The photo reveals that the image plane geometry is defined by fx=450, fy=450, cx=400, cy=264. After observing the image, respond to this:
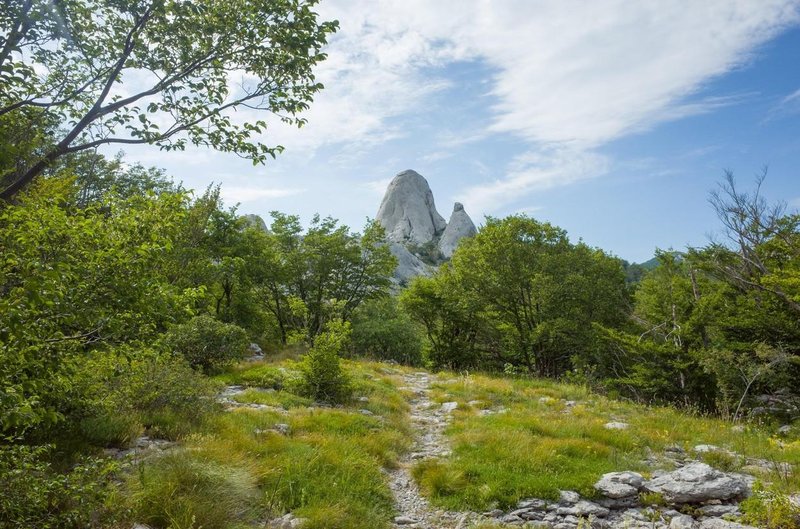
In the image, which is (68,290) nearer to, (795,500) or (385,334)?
(795,500)

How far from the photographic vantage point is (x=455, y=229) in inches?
4171

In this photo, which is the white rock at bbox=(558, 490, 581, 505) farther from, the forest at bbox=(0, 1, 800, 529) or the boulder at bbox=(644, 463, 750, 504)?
the forest at bbox=(0, 1, 800, 529)

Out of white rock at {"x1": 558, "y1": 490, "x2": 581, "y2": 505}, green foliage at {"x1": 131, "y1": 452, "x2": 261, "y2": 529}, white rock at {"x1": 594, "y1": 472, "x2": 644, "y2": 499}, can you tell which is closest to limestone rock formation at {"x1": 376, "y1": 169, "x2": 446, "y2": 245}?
white rock at {"x1": 594, "y1": 472, "x2": 644, "y2": 499}

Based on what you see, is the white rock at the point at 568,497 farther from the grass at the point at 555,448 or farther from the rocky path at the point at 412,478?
the rocky path at the point at 412,478

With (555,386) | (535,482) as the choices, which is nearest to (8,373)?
(535,482)

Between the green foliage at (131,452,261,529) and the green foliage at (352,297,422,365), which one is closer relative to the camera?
the green foliage at (131,452,261,529)

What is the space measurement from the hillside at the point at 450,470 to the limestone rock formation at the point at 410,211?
94.5 metres

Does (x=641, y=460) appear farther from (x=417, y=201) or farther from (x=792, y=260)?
(x=417, y=201)

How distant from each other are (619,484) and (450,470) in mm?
2576

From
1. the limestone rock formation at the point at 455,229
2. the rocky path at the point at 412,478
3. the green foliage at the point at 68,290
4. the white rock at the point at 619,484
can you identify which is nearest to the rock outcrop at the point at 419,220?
the limestone rock formation at the point at 455,229

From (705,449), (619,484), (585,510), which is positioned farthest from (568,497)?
(705,449)

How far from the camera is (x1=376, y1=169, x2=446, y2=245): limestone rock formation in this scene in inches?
4259

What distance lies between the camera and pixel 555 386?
17531 mm

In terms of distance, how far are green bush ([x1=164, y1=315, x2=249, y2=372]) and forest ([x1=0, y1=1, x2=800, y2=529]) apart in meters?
0.06
